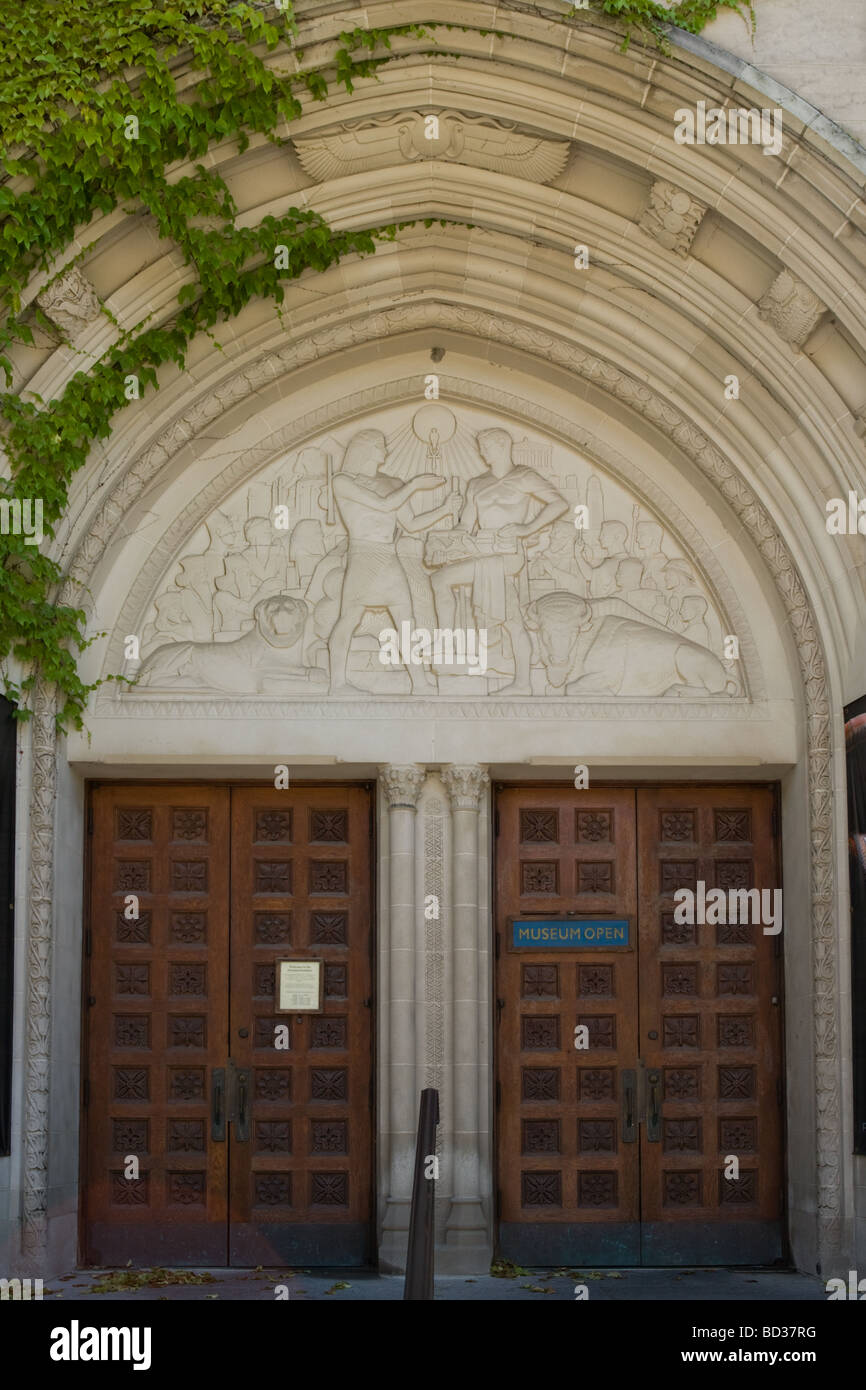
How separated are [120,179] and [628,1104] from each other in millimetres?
5628

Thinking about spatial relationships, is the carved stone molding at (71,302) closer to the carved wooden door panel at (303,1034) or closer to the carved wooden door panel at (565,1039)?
the carved wooden door panel at (303,1034)

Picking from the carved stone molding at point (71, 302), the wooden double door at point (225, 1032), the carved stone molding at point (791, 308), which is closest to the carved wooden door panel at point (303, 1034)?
the wooden double door at point (225, 1032)

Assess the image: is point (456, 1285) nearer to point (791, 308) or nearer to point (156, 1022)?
point (156, 1022)

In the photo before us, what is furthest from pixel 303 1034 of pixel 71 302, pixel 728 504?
pixel 71 302

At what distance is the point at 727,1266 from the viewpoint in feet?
31.0

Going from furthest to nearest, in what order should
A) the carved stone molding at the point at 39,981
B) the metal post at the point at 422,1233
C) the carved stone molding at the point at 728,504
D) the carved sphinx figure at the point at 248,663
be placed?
the carved sphinx figure at the point at 248,663 < the carved stone molding at the point at 728,504 < the carved stone molding at the point at 39,981 < the metal post at the point at 422,1233

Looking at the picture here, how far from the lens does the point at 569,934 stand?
9719 millimetres

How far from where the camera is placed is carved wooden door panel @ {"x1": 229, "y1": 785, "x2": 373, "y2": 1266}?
9492 millimetres

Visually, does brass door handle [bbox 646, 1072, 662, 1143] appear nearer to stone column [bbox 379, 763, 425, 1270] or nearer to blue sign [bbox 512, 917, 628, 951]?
blue sign [bbox 512, 917, 628, 951]

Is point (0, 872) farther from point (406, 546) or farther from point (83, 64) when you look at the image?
point (83, 64)

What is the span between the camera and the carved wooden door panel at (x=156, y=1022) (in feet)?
31.0

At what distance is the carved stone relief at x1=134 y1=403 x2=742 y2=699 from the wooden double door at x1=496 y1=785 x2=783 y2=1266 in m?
0.81

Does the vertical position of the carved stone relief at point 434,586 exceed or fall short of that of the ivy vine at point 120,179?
it falls short

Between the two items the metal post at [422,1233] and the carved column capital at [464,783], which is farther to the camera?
the carved column capital at [464,783]
